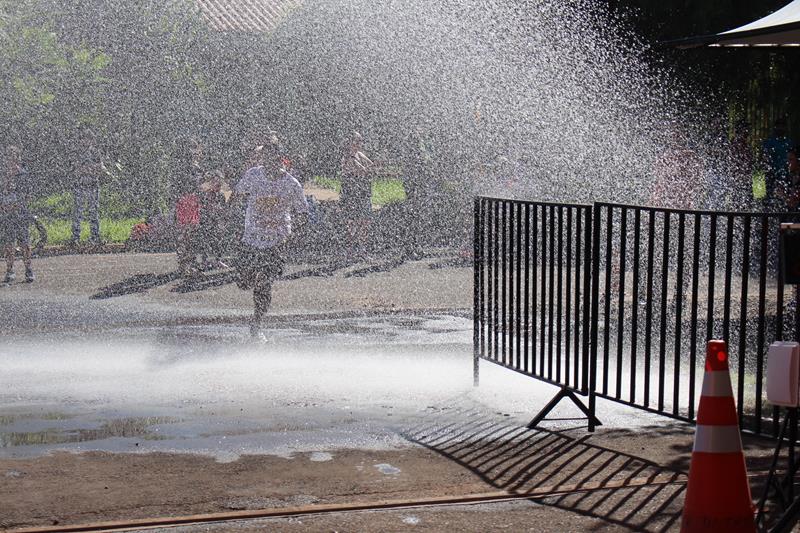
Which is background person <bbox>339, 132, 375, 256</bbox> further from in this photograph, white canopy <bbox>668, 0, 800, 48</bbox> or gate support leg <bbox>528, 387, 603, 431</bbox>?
gate support leg <bbox>528, 387, 603, 431</bbox>

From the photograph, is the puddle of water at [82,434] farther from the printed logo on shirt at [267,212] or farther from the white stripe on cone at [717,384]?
the printed logo on shirt at [267,212]

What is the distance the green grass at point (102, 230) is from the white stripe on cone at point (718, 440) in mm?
19008

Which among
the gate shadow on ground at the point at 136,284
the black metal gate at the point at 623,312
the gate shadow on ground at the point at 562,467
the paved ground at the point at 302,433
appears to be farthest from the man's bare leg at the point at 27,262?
the gate shadow on ground at the point at 562,467

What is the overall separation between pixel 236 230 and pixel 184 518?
38.7 ft

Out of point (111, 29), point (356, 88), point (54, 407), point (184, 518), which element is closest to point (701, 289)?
point (54, 407)

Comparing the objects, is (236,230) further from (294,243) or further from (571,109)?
(571,109)

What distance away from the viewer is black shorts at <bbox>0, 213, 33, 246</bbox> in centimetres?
1739

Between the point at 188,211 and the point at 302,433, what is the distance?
1135cm

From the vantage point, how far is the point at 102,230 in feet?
86.0

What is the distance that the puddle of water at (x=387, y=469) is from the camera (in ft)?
22.3

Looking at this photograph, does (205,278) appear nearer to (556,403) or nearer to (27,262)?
(27,262)

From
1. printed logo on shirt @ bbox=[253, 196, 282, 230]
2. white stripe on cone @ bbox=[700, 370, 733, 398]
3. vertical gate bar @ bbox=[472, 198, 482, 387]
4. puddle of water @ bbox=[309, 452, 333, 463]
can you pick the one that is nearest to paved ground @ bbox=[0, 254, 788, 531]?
puddle of water @ bbox=[309, 452, 333, 463]

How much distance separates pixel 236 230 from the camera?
1756 centimetres

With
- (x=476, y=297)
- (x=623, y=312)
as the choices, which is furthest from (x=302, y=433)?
(x=623, y=312)
